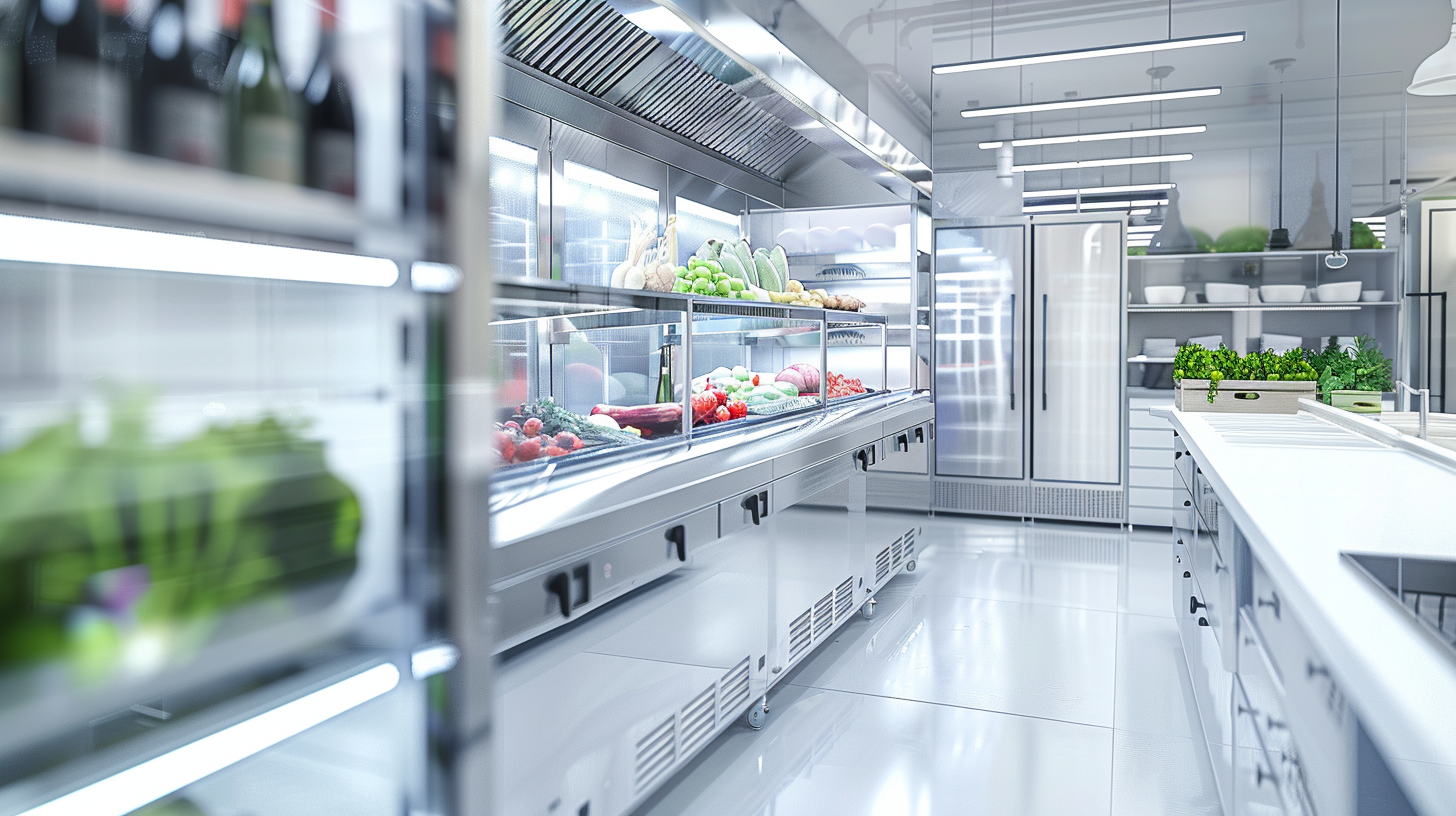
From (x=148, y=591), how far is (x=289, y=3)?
0.67 metres

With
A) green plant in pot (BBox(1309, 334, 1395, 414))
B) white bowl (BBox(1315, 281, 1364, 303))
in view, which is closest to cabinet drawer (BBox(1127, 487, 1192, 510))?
green plant in pot (BBox(1309, 334, 1395, 414))

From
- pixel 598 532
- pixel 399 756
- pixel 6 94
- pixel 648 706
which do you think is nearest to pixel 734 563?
pixel 648 706

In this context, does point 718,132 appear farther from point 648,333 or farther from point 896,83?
point 648,333

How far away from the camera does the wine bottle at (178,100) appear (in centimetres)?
72

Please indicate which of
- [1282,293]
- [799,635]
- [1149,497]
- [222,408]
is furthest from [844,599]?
[1282,293]

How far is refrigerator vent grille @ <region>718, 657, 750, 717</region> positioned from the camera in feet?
8.02

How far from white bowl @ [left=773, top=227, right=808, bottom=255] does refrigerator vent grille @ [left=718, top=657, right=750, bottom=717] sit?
13.4ft

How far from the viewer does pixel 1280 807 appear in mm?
1354

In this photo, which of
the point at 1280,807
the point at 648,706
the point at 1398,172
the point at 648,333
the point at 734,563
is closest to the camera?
the point at 1280,807

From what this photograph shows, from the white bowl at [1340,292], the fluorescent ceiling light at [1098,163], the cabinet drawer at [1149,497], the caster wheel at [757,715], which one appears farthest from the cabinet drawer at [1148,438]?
the caster wheel at [757,715]

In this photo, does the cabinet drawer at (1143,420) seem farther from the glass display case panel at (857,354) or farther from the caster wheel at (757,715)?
the caster wheel at (757,715)

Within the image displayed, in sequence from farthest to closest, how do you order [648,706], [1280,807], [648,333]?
[648,333]
[648,706]
[1280,807]

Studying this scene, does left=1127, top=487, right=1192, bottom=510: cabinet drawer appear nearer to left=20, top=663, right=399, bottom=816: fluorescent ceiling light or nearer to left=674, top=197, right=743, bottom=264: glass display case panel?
left=674, top=197, right=743, bottom=264: glass display case panel

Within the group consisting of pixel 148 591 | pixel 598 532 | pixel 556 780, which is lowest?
pixel 556 780
